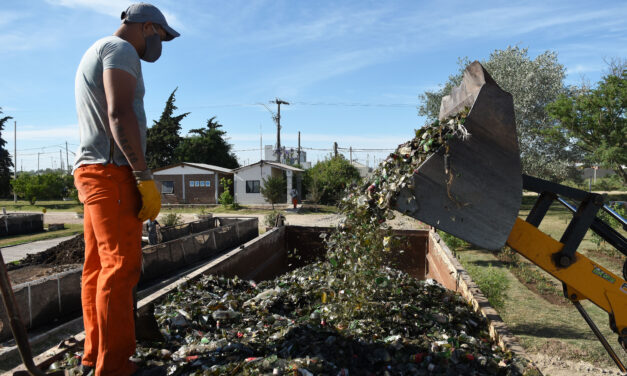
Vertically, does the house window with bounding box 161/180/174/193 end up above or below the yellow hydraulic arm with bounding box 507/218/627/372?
above

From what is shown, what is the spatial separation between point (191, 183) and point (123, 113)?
2655cm

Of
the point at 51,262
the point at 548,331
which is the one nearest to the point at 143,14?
the point at 548,331

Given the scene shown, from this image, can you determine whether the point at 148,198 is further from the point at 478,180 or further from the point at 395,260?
the point at 395,260

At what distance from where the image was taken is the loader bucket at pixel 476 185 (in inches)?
76.7

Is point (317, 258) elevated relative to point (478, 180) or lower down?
lower down

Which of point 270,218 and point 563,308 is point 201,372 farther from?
point 270,218

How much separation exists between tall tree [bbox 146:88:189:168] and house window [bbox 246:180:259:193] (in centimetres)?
1445

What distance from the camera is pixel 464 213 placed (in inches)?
78.1

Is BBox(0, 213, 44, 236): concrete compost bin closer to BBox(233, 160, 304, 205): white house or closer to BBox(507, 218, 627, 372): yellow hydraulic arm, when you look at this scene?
BBox(233, 160, 304, 205): white house

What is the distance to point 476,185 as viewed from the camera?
1.97 m

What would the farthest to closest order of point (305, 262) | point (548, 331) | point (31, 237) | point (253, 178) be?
1. point (253, 178)
2. point (31, 237)
3. point (305, 262)
4. point (548, 331)

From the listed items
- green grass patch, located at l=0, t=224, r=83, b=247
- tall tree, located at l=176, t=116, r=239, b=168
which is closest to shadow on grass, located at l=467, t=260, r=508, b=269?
green grass patch, located at l=0, t=224, r=83, b=247

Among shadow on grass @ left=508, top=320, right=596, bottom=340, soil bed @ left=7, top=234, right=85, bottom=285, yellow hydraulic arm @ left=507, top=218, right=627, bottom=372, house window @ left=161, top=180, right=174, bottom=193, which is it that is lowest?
shadow on grass @ left=508, top=320, right=596, bottom=340

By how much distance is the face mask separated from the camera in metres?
2.06
